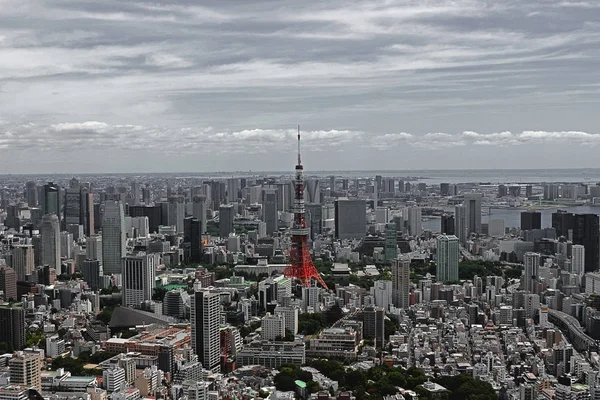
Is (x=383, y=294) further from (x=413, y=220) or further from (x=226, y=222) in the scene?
(x=226, y=222)

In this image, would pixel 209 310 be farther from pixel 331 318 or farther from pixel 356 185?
pixel 356 185

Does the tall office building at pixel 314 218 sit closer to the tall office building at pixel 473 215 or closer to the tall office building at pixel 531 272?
the tall office building at pixel 473 215

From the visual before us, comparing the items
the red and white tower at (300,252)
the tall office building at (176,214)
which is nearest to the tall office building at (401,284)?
the red and white tower at (300,252)

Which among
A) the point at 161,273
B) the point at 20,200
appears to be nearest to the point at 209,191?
the point at 20,200

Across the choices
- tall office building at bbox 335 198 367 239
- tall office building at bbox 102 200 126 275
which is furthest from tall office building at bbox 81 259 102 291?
tall office building at bbox 335 198 367 239

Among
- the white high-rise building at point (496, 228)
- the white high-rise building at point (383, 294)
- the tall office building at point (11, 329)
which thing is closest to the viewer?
the tall office building at point (11, 329)

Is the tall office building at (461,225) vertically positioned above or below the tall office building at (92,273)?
above
